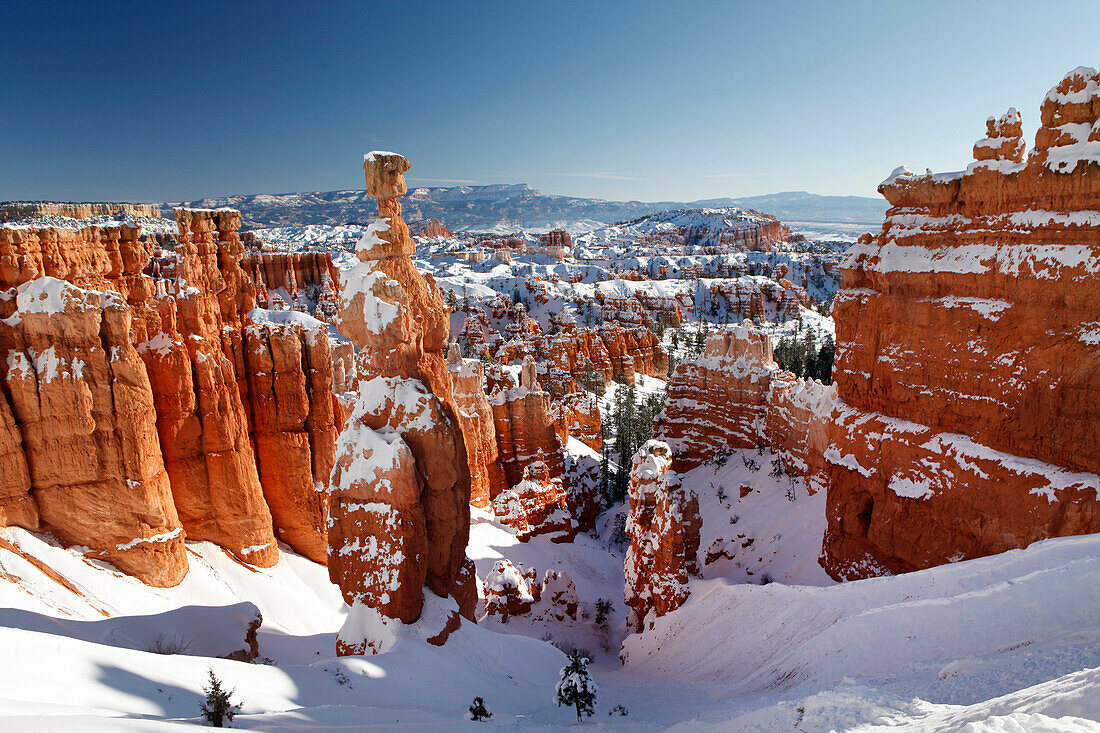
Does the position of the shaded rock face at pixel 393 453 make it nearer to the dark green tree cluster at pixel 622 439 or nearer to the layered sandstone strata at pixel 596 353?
the dark green tree cluster at pixel 622 439

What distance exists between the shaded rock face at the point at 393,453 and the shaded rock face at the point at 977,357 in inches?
380

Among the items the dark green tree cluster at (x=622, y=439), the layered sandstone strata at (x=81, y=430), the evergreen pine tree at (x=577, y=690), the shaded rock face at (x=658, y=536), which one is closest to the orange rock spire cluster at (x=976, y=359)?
the shaded rock face at (x=658, y=536)

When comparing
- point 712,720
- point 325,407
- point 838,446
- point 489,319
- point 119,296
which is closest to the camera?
point 712,720

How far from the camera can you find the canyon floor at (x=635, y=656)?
628cm

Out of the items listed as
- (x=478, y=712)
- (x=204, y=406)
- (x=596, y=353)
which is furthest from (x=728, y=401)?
(x=596, y=353)

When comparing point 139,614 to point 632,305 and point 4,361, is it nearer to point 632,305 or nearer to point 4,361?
point 4,361

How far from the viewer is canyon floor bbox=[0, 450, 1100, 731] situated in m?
6.28

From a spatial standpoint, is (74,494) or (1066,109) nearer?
(1066,109)

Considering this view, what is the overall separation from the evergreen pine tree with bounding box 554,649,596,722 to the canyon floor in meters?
0.31

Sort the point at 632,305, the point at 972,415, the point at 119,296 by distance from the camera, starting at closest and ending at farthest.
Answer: the point at 972,415 < the point at 119,296 < the point at 632,305

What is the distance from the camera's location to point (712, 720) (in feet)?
27.4

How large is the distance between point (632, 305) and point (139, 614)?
89.3m

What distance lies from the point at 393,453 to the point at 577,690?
18.0ft

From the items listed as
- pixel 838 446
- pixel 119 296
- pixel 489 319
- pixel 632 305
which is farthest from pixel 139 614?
pixel 632 305
